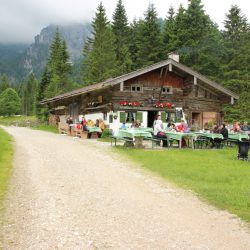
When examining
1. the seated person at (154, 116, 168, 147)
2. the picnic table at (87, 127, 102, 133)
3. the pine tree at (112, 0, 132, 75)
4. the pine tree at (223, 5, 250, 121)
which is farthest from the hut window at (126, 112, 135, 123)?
the pine tree at (112, 0, 132, 75)

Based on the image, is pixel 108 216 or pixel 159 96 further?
pixel 159 96

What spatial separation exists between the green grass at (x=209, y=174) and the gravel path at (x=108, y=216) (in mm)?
447

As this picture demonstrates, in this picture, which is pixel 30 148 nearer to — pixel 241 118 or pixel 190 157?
pixel 190 157

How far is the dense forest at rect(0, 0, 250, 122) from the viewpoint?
38438mm

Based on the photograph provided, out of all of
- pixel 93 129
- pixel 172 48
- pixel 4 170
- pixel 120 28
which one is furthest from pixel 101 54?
pixel 4 170

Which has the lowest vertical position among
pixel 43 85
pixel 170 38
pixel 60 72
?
pixel 43 85

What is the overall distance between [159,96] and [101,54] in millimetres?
16794

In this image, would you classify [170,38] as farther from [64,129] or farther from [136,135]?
[136,135]

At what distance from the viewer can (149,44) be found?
44344 millimetres

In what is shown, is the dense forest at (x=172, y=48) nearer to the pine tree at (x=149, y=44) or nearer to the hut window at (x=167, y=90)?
the pine tree at (x=149, y=44)

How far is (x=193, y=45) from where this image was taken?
4144 cm

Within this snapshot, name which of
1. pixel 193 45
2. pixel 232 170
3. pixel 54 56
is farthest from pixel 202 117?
pixel 54 56

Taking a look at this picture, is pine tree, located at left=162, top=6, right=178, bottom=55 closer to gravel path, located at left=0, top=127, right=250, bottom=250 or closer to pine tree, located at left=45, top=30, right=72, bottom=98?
pine tree, located at left=45, top=30, right=72, bottom=98

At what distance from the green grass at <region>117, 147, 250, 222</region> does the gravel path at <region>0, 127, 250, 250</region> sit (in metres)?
0.45
